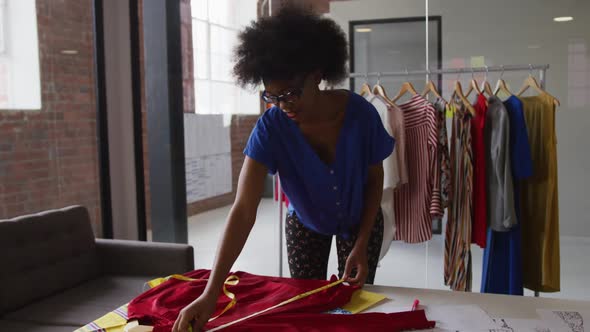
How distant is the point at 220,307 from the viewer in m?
1.41

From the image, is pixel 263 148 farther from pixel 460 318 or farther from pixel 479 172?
pixel 479 172

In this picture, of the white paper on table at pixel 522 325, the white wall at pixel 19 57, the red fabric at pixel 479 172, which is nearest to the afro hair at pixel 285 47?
the white paper on table at pixel 522 325

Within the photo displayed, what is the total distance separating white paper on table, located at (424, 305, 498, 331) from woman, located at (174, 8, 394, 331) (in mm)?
238

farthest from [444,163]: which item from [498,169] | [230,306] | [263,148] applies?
[230,306]

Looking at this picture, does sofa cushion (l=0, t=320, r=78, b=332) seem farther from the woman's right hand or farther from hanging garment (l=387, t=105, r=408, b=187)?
hanging garment (l=387, t=105, r=408, b=187)

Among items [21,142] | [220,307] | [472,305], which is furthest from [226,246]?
[21,142]

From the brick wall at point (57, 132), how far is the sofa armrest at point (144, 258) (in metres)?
0.49

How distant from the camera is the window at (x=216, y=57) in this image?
12.3ft

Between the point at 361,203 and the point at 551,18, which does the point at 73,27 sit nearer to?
the point at 361,203

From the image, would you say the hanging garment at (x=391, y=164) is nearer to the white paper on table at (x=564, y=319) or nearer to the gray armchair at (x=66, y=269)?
the gray armchair at (x=66, y=269)

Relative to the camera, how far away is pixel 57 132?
314 centimetres

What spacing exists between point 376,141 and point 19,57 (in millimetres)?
2073

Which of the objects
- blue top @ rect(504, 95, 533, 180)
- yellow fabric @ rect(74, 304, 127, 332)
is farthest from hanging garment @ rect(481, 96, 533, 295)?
yellow fabric @ rect(74, 304, 127, 332)

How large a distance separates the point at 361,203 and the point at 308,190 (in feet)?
0.57
